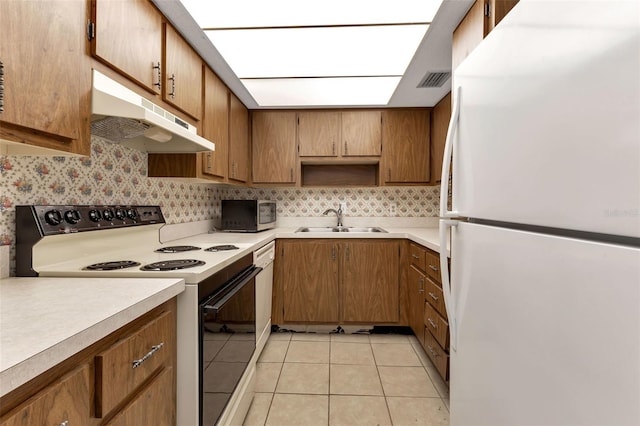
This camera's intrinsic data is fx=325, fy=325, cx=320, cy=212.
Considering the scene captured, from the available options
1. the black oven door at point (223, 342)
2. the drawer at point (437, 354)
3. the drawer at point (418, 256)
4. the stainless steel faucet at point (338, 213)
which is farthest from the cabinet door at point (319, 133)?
the drawer at point (437, 354)

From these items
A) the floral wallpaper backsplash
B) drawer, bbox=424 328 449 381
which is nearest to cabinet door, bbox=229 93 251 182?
the floral wallpaper backsplash

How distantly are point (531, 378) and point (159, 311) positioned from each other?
1028 mm

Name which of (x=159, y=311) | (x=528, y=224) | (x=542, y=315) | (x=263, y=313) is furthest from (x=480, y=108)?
(x=263, y=313)

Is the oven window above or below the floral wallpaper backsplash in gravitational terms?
below

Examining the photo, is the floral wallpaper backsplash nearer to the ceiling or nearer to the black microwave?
the black microwave

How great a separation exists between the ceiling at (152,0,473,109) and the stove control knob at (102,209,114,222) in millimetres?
1026

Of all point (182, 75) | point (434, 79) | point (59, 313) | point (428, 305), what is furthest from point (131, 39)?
point (428, 305)

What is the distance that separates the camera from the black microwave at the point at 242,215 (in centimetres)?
292

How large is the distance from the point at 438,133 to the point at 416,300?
1508 millimetres

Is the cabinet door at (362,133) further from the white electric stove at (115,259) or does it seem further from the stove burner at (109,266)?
the stove burner at (109,266)

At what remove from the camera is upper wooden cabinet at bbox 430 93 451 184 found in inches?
108

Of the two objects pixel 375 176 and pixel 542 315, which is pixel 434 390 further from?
pixel 375 176

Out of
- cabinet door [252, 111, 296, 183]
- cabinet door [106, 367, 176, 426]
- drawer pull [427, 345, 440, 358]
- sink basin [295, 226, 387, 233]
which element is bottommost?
drawer pull [427, 345, 440, 358]

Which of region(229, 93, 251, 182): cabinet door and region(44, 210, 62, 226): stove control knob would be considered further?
region(229, 93, 251, 182): cabinet door
